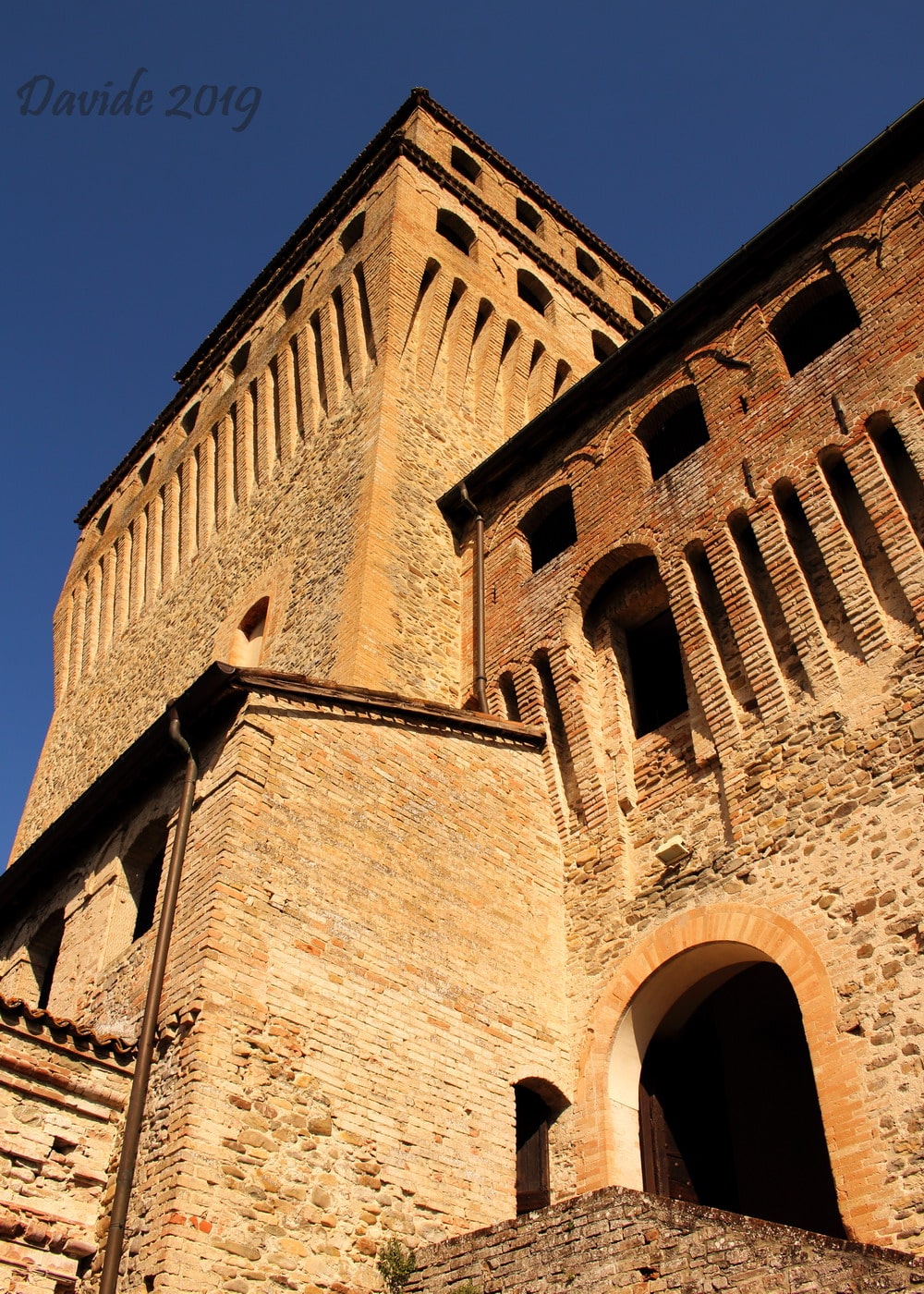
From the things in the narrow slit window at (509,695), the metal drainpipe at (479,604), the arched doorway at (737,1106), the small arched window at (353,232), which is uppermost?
the small arched window at (353,232)

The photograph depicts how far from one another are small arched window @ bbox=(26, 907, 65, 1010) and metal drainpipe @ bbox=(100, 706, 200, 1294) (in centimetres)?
335

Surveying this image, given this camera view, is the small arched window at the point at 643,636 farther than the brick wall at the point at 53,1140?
Yes

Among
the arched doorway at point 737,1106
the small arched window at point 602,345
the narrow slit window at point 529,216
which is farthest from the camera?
the narrow slit window at point 529,216

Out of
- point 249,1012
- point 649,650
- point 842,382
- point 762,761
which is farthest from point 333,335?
point 249,1012

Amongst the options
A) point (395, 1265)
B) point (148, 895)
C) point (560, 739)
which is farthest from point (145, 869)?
point (395, 1265)

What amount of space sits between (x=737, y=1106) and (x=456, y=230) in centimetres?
1417

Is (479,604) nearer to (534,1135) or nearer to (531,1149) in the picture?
(534,1135)

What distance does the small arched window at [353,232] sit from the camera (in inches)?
742

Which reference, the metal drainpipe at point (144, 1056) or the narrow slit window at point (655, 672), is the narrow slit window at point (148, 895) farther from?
the narrow slit window at point (655, 672)

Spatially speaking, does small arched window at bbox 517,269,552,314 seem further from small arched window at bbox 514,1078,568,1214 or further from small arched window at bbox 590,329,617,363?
small arched window at bbox 514,1078,568,1214

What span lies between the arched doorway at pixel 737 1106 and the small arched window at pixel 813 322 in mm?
6115

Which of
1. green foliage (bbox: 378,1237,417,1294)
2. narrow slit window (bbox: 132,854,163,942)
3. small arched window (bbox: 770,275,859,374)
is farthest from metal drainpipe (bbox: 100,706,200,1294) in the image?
small arched window (bbox: 770,275,859,374)

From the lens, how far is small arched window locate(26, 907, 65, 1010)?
11.8 metres

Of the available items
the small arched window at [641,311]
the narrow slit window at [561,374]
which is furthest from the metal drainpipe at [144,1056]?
the small arched window at [641,311]
